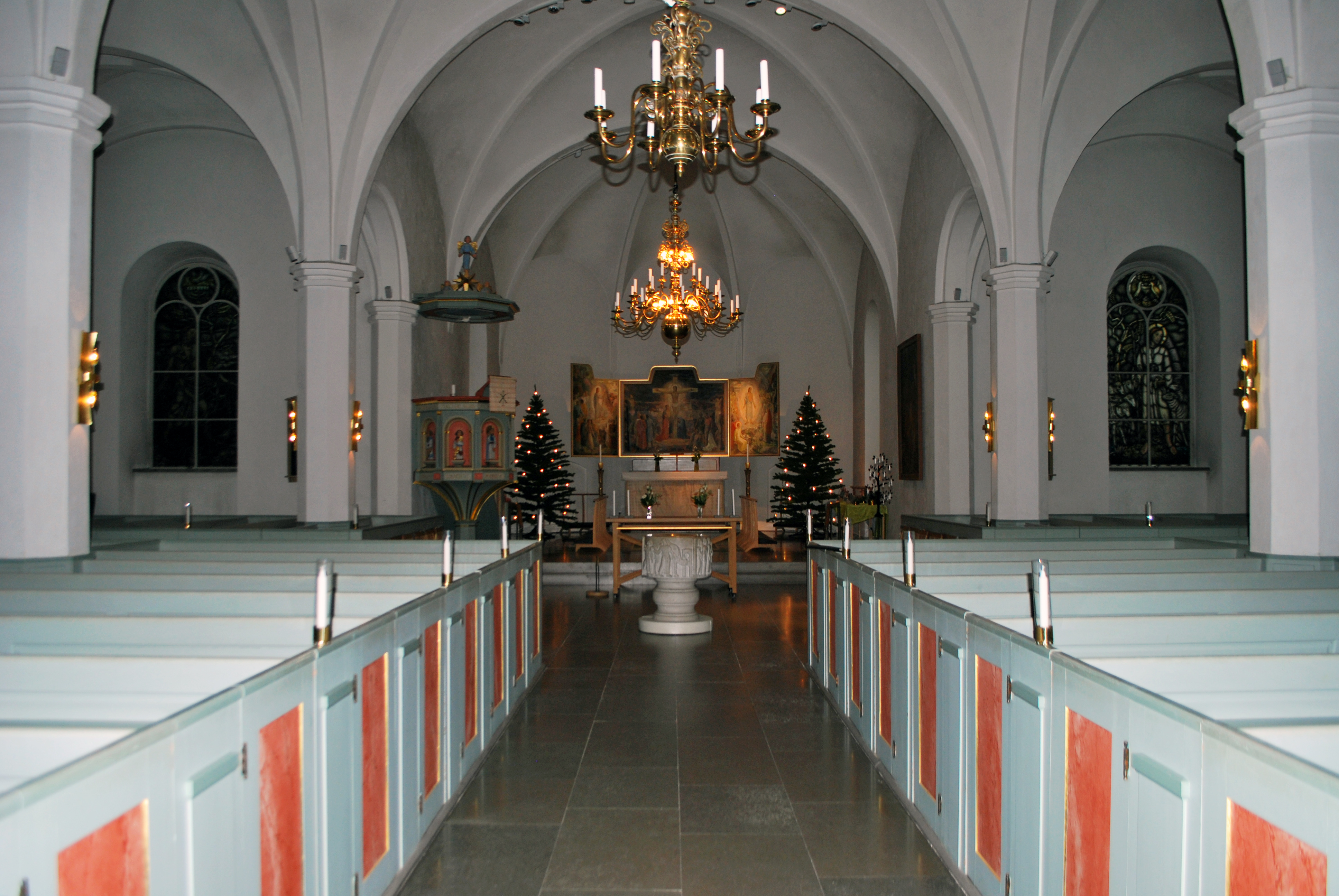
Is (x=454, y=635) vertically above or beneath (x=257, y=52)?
beneath

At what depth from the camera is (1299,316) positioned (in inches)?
219

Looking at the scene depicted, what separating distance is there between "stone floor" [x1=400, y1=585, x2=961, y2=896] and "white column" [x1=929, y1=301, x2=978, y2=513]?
5568 mm

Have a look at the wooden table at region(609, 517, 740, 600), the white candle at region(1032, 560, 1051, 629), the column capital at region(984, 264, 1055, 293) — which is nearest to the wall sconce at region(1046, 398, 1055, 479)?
the column capital at region(984, 264, 1055, 293)

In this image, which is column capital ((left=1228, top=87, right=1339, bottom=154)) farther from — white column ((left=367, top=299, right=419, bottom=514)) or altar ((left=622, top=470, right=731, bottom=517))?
altar ((left=622, top=470, right=731, bottom=517))

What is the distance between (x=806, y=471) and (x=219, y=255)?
9.91 meters

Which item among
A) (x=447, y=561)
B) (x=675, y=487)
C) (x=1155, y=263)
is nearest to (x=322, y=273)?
(x=447, y=561)

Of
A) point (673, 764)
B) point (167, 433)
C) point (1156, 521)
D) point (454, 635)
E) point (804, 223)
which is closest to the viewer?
point (454, 635)

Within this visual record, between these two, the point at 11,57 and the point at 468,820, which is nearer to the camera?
the point at 468,820

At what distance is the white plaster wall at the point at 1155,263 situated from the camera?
39.8 feet

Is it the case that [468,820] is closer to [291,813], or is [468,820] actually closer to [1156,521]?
[291,813]

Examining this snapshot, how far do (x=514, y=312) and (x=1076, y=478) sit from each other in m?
7.74

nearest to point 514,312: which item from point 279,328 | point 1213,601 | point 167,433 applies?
point 279,328

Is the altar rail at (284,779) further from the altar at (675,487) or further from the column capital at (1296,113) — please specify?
the altar at (675,487)

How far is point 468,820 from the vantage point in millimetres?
3844
